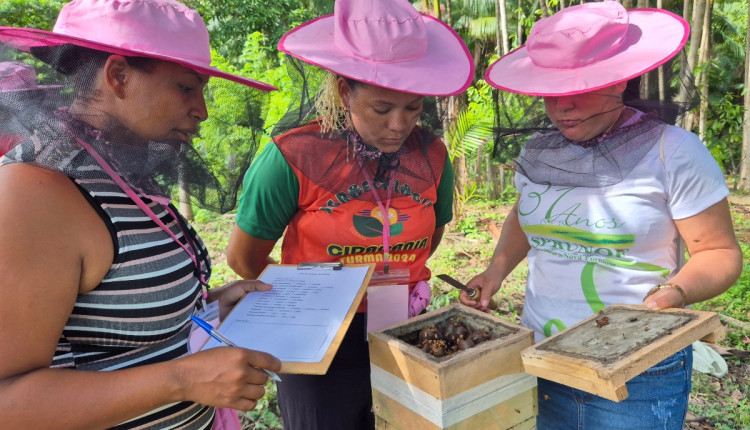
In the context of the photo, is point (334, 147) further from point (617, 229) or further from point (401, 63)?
point (617, 229)

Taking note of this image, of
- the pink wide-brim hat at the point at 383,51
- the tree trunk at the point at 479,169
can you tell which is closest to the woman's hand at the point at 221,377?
the pink wide-brim hat at the point at 383,51

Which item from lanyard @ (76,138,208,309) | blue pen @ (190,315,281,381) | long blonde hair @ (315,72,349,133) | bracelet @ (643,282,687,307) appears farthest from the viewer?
long blonde hair @ (315,72,349,133)

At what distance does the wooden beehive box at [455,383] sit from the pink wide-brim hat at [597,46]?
97cm

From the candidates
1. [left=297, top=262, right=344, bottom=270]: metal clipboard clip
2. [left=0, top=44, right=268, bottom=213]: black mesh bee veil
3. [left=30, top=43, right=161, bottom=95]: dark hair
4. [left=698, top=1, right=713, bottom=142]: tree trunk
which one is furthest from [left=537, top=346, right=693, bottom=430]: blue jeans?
[left=698, top=1, right=713, bottom=142]: tree trunk

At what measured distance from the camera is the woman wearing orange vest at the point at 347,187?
6.46 feet

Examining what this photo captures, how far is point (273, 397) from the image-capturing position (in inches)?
147

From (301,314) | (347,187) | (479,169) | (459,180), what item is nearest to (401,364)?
(301,314)

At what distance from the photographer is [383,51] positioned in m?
1.85

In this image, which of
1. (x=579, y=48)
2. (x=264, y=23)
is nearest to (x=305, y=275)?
(x=579, y=48)

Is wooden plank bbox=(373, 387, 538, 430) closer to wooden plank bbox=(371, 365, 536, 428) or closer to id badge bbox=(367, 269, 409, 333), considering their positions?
wooden plank bbox=(371, 365, 536, 428)

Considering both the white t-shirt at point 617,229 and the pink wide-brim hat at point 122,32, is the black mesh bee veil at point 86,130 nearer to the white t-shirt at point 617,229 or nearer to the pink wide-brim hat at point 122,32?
the pink wide-brim hat at point 122,32

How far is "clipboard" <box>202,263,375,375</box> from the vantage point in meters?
1.42

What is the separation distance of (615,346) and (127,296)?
1414mm

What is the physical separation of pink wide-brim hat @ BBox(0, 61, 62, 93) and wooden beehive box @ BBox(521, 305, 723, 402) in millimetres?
1549
